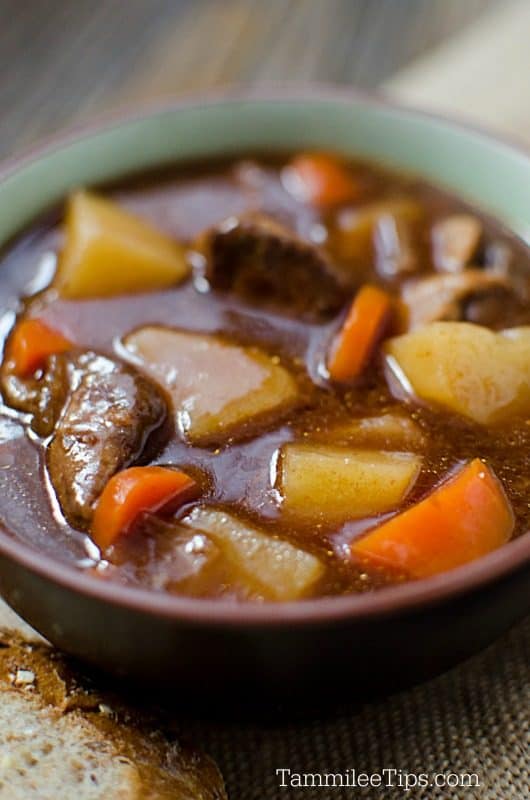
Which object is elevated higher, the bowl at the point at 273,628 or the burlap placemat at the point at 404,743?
the bowl at the point at 273,628

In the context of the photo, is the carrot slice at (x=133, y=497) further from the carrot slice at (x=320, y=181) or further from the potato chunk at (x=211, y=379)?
the carrot slice at (x=320, y=181)

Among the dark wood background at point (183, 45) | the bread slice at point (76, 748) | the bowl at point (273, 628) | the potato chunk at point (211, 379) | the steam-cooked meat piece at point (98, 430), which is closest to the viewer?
the bowl at point (273, 628)

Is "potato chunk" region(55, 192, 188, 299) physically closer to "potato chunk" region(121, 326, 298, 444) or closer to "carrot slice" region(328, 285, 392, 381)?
"potato chunk" region(121, 326, 298, 444)

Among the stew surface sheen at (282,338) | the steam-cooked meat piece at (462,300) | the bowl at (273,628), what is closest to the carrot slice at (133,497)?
the stew surface sheen at (282,338)

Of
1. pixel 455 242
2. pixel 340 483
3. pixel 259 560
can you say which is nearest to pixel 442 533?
pixel 340 483

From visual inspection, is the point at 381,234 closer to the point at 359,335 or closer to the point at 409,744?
the point at 359,335

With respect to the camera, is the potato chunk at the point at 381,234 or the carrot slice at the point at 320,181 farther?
the carrot slice at the point at 320,181

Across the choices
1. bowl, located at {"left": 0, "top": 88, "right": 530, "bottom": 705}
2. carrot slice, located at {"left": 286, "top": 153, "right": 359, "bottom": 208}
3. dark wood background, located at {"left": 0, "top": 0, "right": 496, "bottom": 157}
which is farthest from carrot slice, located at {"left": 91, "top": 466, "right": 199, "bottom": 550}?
dark wood background, located at {"left": 0, "top": 0, "right": 496, "bottom": 157}
